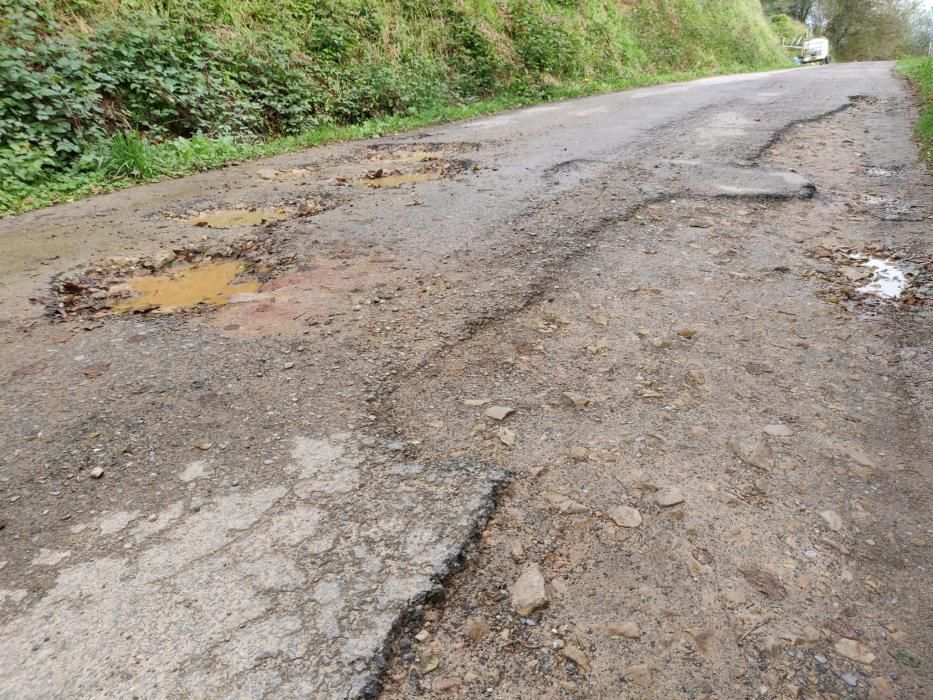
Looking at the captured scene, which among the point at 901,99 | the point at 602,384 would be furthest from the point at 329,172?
the point at 901,99

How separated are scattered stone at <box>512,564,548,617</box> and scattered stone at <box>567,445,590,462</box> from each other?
1.64 feet

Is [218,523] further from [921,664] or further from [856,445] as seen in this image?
[856,445]

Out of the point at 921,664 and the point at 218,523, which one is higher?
the point at 218,523

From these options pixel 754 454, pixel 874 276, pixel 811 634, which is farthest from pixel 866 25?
pixel 811 634

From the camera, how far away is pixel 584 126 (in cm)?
802

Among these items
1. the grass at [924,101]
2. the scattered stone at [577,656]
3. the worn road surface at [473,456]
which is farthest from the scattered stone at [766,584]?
the grass at [924,101]

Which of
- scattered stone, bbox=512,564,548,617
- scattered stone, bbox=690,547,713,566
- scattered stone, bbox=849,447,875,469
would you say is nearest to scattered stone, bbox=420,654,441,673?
scattered stone, bbox=512,564,548,617

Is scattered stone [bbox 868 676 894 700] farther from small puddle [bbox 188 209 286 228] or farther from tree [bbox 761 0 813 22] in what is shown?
tree [bbox 761 0 813 22]

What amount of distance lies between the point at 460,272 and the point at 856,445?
2143 mm

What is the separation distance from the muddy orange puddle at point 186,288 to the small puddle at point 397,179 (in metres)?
2.08

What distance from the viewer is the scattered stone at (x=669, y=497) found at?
1894 mm

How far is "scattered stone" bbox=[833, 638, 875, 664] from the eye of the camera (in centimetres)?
143

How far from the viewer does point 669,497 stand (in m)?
1.92

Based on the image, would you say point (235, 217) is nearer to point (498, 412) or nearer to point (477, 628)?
point (498, 412)
